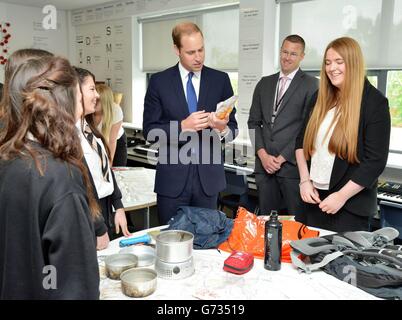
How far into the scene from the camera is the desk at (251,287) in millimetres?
1294

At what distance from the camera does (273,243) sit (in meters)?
1.46

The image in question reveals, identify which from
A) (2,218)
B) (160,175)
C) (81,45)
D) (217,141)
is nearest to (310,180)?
(217,141)

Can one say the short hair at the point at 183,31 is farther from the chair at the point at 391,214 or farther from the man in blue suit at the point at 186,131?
the chair at the point at 391,214

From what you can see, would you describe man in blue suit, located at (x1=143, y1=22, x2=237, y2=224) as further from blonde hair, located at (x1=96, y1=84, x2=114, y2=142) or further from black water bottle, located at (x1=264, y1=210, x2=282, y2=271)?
blonde hair, located at (x1=96, y1=84, x2=114, y2=142)

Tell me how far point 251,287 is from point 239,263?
0.12 metres

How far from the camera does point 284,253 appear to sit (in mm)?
1587

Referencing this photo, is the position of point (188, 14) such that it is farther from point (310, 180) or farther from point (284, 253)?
point (284, 253)

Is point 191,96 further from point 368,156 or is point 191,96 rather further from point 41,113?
point 41,113

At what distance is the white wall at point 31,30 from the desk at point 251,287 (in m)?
5.46

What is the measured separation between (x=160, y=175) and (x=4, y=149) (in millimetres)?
1259

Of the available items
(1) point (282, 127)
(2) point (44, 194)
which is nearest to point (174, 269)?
(2) point (44, 194)

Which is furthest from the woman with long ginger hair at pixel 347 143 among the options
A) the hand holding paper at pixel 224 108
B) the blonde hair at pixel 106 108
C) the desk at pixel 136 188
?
the blonde hair at pixel 106 108

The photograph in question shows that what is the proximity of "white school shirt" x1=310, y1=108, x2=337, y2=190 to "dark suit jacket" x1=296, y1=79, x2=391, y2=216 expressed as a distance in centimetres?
3

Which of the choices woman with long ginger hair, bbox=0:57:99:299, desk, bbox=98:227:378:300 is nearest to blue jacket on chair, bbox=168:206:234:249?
desk, bbox=98:227:378:300
